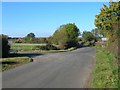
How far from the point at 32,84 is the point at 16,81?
1427 mm

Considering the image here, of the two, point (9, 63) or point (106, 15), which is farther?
point (106, 15)

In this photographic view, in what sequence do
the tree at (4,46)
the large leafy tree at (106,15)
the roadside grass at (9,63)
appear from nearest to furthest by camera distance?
the roadside grass at (9,63)
the tree at (4,46)
the large leafy tree at (106,15)

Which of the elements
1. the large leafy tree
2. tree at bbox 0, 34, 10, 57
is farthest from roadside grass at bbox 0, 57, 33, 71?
the large leafy tree

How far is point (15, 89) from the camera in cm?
1483

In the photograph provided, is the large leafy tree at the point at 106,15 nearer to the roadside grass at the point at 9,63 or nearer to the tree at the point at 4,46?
the tree at the point at 4,46

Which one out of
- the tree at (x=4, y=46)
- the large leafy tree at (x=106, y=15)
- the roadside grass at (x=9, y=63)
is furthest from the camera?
the large leafy tree at (x=106, y=15)

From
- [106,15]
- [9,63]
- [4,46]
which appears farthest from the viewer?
[106,15]

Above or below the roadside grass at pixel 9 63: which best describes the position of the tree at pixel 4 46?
above

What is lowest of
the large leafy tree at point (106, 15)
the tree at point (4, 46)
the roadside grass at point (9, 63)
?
the roadside grass at point (9, 63)

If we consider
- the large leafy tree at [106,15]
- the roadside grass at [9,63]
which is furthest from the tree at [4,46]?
the large leafy tree at [106,15]

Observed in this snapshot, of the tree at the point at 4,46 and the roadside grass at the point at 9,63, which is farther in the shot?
the tree at the point at 4,46

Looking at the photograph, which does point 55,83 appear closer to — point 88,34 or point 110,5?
point 110,5

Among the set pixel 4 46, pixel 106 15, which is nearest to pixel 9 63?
pixel 4 46

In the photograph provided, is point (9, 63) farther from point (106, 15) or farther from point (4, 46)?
point (106, 15)
